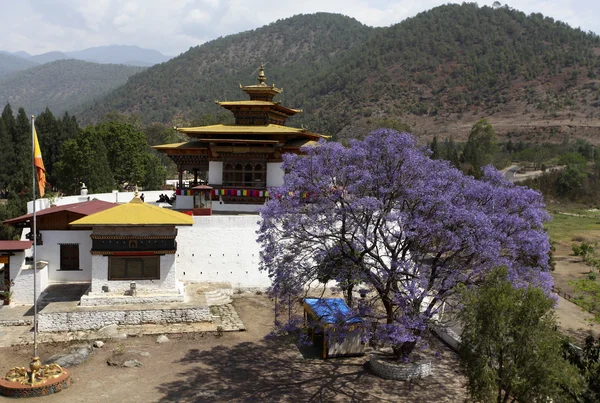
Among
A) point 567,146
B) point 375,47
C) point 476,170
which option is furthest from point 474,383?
point 375,47

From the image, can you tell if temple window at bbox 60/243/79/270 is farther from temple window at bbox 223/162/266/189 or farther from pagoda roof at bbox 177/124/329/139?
temple window at bbox 223/162/266/189

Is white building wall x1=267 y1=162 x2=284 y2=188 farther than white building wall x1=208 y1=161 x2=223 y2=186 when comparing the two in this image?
No

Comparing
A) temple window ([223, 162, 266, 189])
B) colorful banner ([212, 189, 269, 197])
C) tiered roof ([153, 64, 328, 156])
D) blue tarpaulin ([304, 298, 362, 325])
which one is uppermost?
tiered roof ([153, 64, 328, 156])

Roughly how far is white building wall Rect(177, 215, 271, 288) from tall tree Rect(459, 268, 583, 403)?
1235 cm

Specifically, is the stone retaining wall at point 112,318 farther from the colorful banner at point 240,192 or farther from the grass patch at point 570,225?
the grass patch at point 570,225

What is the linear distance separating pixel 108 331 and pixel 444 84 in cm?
10508

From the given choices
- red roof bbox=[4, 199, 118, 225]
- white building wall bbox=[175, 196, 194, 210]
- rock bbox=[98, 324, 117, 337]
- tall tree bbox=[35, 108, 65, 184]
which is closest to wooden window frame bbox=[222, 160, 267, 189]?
white building wall bbox=[175, 196, 194, 210]

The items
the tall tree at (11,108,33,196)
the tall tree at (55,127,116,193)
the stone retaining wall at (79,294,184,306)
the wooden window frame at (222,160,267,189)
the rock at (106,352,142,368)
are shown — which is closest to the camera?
the rock at (106,352,142,368)

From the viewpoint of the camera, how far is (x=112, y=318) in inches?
641

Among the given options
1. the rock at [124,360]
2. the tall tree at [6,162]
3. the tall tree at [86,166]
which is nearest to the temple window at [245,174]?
the rock at [124,360]

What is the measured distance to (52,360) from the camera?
1373cm

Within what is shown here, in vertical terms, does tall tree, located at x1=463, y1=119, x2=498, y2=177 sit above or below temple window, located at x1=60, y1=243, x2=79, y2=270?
above

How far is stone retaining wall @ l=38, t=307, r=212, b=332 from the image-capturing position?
1577 centimetres

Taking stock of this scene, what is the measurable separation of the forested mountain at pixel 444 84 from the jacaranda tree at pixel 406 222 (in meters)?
61.8
